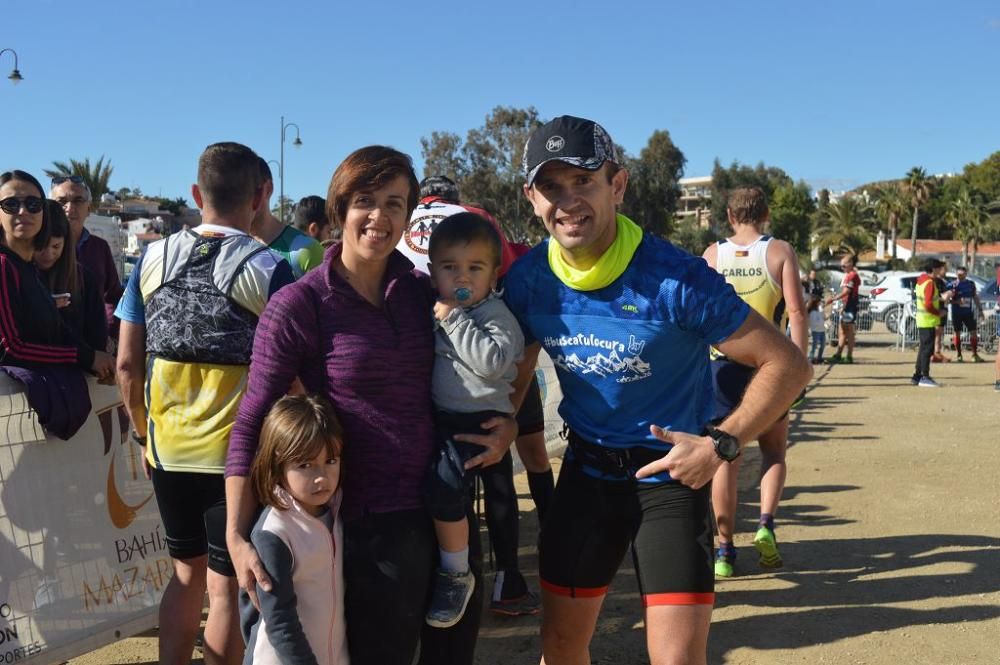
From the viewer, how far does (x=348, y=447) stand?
7.88 ft

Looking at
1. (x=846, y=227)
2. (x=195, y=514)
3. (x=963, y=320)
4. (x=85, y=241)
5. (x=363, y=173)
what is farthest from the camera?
(x=846, y=227)

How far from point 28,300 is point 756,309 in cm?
378

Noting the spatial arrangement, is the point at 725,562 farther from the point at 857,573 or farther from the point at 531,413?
the point at 531,413

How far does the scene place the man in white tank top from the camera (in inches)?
196

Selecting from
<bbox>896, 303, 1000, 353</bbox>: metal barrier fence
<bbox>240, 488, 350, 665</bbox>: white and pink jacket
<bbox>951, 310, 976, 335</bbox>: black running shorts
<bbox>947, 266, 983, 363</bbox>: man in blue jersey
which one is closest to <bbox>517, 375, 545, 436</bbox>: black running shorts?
<bbox>240, 488, 350, 665</bbox>: white and pink jacket

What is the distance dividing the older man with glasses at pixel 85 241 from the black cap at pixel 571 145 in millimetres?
3637

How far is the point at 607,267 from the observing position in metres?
2.67

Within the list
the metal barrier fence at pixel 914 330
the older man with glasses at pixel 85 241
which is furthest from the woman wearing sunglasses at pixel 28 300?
the metal barrier fence at pixel 914 330

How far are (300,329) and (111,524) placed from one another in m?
2.16

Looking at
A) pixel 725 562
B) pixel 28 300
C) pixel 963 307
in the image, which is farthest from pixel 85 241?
pixel 963 307

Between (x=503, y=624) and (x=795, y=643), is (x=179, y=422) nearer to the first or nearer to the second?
(x=503, y=624)

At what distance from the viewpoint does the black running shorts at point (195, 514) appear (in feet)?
9.33

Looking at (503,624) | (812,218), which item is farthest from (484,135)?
(812,218)

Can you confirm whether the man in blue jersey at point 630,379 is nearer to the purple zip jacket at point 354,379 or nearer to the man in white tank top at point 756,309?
the purple zip jacket at point 354,379
